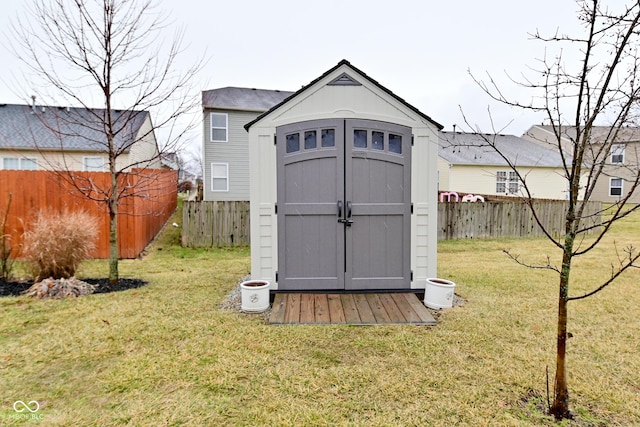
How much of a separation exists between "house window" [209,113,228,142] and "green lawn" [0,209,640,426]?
12558 mm

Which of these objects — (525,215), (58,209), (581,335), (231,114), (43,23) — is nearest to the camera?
(581,335)

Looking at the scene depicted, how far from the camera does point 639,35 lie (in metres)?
2.39

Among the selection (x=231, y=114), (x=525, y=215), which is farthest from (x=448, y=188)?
(x=231, y=114)

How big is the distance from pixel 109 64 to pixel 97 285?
3500 millimetres

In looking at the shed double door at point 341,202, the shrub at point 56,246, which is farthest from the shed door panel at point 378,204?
the shrub at point 56,246

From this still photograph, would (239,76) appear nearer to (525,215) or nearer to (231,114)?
(231,114)

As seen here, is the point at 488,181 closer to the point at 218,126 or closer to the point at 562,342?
the point at 218,126

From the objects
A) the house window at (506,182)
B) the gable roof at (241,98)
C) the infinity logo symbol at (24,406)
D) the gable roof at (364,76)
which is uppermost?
the gable roof at (241,98)

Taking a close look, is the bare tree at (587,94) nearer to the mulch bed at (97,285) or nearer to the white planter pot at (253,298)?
the white planter pot at (253,298)

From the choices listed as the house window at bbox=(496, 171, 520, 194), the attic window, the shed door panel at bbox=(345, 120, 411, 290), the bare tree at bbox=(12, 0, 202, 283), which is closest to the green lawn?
the shed door panel at bbox=(345, 120, 411, 290)

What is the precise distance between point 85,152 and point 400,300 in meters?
15.6

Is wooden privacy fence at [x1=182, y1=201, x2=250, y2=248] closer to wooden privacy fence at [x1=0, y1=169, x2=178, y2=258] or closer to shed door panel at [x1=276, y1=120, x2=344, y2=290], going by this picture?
wooden privacy fence at [x1=0, y1=169, x2=178, y2=258]

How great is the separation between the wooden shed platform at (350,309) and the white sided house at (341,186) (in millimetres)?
155

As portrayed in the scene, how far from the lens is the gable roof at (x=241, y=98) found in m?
16.9
